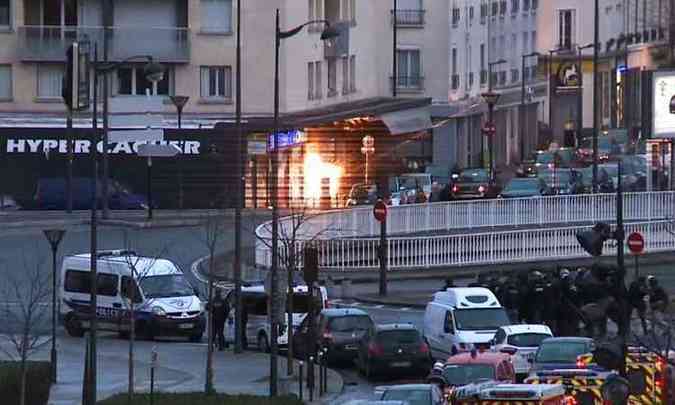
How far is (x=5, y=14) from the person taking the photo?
7638 cm

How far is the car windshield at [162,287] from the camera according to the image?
155 ft

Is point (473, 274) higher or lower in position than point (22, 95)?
lower

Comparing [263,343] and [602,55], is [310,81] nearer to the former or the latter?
[602,55]

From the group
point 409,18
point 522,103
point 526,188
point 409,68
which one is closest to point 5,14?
point 526,188

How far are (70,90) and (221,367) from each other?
49.0ft

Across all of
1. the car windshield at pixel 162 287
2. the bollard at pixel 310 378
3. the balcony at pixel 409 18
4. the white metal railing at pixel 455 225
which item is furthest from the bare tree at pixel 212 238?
the balcony at pixel 409 18

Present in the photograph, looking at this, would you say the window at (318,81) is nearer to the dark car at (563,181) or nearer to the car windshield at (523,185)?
the dark car at (563,181)

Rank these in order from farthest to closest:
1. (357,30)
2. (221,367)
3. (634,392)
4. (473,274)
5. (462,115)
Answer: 1. (462,115)
2. (357,30)
3. (473,274)
4. (221,367)
5. (634,392)

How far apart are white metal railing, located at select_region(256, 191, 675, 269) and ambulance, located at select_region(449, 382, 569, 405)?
32587 millimetres

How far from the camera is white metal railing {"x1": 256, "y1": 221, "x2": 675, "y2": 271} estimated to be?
5784 cm

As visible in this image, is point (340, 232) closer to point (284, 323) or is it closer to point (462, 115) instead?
point (284, 323)

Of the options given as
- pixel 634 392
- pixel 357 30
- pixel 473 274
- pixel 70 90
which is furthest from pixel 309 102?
pixel 634 392

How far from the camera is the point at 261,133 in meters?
73.8

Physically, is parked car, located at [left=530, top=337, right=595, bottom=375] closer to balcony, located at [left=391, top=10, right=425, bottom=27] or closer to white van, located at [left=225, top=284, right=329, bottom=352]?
white van, located at [left=225, top=284, right=329, bottom=352]
